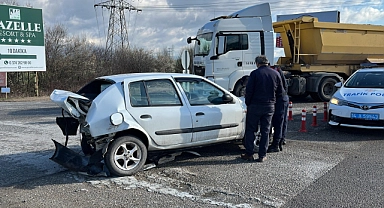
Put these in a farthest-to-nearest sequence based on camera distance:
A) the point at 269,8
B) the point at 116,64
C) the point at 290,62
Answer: the point at 116,64
the point at 290,62
the point at 269,8

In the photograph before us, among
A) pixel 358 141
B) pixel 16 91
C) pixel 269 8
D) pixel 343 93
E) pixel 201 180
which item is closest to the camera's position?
pixel 201 180

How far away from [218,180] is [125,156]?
1.41 metres

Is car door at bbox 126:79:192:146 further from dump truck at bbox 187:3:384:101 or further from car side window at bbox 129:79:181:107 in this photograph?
dump truck at bbox 187:3:384:101

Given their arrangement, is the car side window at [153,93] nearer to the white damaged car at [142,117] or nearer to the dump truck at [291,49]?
the white damaged car at [142,117]

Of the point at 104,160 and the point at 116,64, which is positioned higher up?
the point at 116,64

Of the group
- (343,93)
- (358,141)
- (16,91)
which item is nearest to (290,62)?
(343,93)

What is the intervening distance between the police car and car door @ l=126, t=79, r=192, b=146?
4132 millimetres

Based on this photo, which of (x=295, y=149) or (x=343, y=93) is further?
(x=343, y=93)

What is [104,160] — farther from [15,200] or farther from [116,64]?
[116,64]

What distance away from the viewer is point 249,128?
6.08 metres

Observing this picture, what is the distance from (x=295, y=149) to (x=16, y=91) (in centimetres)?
2087

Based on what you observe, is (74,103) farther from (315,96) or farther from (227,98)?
(315,96)

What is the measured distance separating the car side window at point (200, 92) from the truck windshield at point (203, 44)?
22.7 feet

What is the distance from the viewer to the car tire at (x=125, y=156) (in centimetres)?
524
